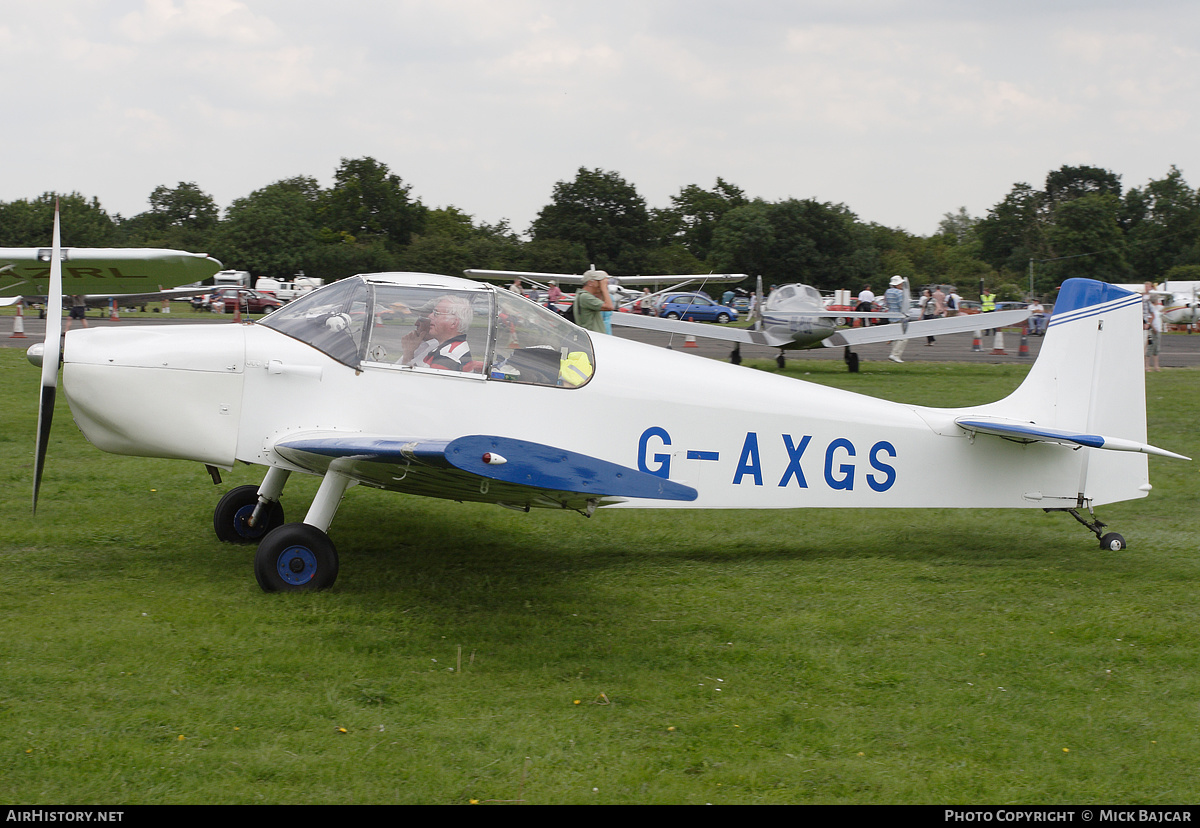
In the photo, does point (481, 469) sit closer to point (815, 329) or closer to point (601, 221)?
point (815, 329)

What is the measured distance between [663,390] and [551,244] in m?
68.3

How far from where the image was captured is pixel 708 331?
20.3 meters

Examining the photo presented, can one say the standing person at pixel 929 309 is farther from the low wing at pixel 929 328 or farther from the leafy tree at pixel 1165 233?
the leafy tree at pixel 1165 233

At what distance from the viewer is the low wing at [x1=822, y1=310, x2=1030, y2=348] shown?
63.5 feet

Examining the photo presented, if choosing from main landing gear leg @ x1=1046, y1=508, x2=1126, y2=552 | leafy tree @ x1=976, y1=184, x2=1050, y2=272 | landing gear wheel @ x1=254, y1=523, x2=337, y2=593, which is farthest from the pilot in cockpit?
leafy tree @ x1=976, y1=184, x2=1050, y2=272

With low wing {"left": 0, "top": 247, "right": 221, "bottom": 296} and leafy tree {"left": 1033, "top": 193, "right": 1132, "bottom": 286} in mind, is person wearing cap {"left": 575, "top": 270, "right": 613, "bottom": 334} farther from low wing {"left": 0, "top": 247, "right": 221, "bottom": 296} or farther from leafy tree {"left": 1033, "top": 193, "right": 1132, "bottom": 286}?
leafy tree {"left": 1033, "top": 193, "right": 1132, "bottom": 286}

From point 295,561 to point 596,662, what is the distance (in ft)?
6.65

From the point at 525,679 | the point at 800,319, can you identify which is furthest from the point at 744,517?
the point at 800,319

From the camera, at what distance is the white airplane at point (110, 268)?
12.5 metres

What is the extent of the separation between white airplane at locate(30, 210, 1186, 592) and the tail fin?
84 millimetres

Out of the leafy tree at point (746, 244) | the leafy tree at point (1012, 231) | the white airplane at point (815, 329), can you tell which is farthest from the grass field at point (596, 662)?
the leafy tree at point (1012, 231)

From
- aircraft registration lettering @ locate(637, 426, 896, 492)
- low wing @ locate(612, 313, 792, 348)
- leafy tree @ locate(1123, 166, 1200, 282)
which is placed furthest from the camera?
leafy tree @ locate(1123, 166, 1200, 282)

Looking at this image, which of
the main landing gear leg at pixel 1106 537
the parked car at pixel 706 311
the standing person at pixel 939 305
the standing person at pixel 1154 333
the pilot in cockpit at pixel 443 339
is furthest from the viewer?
the parked car at pixel 706 311

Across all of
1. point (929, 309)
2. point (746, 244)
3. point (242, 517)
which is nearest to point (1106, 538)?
point (242, 517)
